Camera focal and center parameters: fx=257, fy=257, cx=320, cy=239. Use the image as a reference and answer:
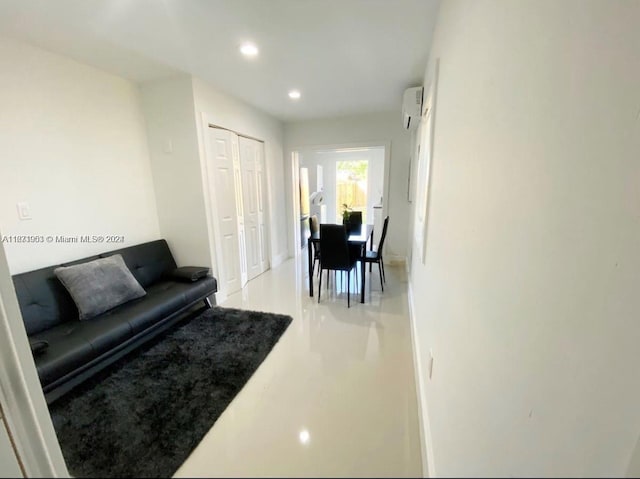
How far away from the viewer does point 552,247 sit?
1.34 ft

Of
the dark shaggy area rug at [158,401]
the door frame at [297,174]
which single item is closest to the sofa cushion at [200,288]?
the dark shaggy area rug at [158,401]

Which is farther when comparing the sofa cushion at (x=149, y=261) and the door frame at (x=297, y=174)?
the door frame at (x=297, y=174)

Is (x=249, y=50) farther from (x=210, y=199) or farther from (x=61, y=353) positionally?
(x=61, y=353)

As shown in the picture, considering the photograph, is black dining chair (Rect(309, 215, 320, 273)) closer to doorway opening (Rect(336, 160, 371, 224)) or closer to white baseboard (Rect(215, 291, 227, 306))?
white baseboard (Rect(215, 291, 227, 306))

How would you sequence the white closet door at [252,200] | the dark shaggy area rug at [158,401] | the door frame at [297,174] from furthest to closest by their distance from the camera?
the door frame at [297,174], the white closet door at [252,200], the dark shaggy area rug at [158,401]

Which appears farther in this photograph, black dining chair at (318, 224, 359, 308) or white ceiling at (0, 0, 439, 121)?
black dining chair at (318, 224, 359, 308)

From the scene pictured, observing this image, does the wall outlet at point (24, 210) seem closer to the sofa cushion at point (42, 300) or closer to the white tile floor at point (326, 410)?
the sofa cushion at point (42, 300)

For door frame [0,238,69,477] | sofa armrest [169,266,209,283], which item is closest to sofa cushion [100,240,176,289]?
sofa armrest [169,266,209,283]

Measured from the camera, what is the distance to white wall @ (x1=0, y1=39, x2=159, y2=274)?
1747mm

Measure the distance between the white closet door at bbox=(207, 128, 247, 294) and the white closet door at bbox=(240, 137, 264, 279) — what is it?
122mm

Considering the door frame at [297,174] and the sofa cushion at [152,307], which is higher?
the door frame at [297,174]

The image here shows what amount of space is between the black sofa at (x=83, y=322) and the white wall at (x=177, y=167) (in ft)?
1.33

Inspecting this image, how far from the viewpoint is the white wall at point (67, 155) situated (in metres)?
1.75

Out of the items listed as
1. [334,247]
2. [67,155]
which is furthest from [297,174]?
[67,155]
